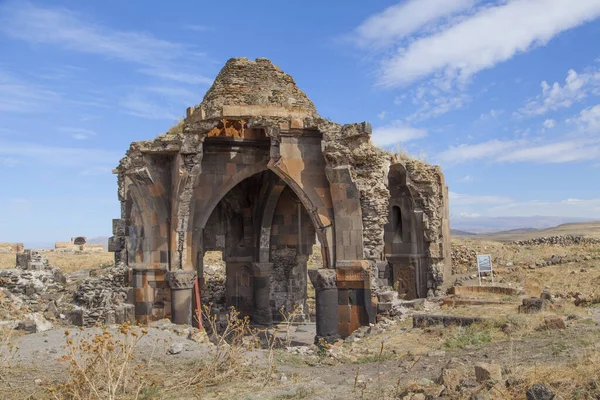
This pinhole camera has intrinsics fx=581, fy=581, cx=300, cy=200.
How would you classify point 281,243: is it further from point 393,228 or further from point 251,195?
point 393,228

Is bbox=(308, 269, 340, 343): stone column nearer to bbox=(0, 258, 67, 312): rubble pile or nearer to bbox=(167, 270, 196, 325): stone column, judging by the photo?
bbox=(167, 270, 196, 325): stone column

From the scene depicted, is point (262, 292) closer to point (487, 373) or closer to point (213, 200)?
point (213, 200)

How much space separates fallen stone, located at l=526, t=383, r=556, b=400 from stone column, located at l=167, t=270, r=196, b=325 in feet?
29.4

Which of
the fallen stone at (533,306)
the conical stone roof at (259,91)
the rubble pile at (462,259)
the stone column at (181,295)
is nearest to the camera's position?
the fallen stone at (533,306)

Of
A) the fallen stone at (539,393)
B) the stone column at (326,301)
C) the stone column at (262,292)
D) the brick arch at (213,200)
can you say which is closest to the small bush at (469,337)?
the stone column at (326,301)

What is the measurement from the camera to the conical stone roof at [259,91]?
42.3 feet

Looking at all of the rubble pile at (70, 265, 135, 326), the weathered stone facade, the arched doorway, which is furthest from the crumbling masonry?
the weathered stone facade

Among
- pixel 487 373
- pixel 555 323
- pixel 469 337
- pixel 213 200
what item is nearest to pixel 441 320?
pixel 469 337

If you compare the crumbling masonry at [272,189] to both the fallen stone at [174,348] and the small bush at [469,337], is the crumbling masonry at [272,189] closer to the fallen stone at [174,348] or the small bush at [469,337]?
the small bush at [469,337]

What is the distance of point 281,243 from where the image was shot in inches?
674

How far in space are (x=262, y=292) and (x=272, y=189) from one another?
302cm

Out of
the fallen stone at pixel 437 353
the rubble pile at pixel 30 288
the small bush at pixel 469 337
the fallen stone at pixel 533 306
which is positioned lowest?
the fallen stone at pixel 437 353

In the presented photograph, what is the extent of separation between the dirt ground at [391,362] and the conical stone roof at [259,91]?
16.9 ft

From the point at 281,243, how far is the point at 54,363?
33.5 ft
